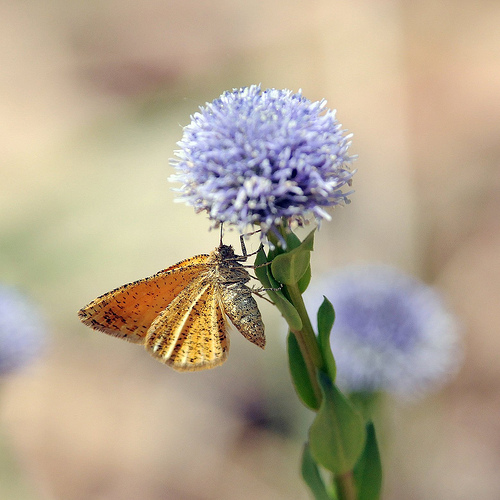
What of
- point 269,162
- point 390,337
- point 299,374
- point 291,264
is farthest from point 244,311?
point 390,337

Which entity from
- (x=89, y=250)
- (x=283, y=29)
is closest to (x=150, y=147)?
(x=89, y=250)

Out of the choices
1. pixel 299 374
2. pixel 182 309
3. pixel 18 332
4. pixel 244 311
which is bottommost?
pixel 299 374

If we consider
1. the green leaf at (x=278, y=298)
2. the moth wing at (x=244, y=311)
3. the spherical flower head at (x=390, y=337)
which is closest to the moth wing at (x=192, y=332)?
the moth wing at (x=244, y=311)

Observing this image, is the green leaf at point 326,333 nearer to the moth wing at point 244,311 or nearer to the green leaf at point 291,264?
the green leaf at point 291,264

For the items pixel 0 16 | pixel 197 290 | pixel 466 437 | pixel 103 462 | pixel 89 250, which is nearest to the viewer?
pixel 197 290

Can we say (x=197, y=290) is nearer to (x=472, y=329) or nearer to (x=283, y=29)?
(x=472, y=329)

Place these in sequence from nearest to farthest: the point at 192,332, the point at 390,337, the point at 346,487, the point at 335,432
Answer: the point at 335,432
the point at 346,487
the point at 192,332
the point at 390,337

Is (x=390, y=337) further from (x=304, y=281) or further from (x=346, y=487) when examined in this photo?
(x=304, y=281)

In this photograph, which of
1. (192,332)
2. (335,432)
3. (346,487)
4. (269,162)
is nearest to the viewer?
(269,162)
